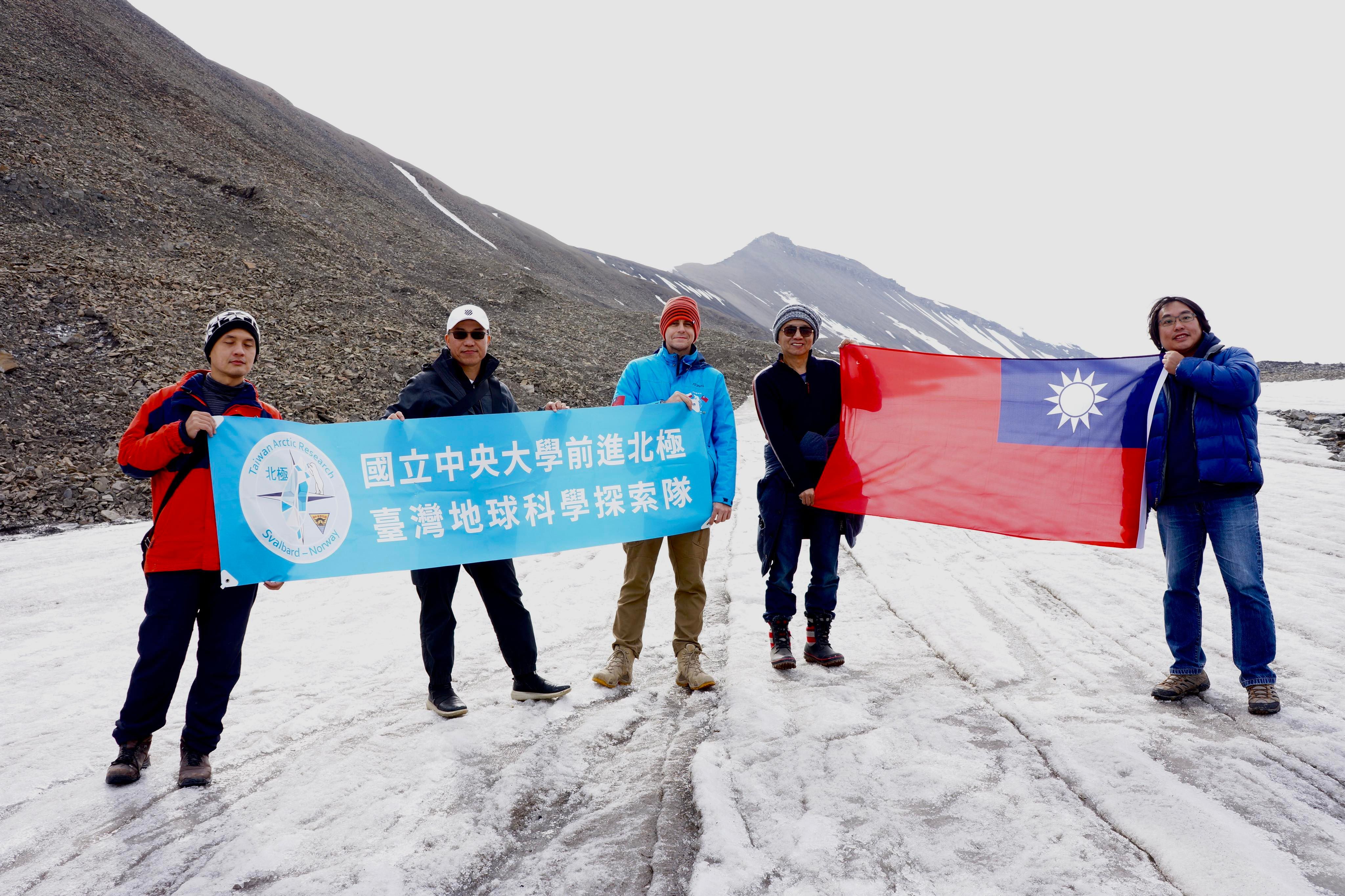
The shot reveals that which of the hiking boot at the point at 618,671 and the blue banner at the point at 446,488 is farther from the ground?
the blue banner at the point at 446,488

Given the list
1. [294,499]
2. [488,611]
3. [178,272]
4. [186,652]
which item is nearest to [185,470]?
[294,499]

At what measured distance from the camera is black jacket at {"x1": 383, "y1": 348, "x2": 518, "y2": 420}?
4.09 metres

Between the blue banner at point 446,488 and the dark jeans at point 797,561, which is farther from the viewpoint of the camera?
the dark jeans at point 797,561

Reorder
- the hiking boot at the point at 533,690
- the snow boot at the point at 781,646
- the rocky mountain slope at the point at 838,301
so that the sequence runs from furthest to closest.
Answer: the rocky mountain slope at the point at 838,301 → the snow boot at the point at 781,646 → the hiking boot at the point at 533,690

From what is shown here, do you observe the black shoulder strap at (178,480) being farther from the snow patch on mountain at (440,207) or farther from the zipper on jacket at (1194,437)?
the snow patch on mountain at (440,207)

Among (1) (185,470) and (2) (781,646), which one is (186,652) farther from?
(2) (781,646)

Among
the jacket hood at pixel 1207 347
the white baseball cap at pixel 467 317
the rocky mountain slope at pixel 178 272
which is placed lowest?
the jacket hood at pixel 1207 347

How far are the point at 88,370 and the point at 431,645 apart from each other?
1292 centimetres

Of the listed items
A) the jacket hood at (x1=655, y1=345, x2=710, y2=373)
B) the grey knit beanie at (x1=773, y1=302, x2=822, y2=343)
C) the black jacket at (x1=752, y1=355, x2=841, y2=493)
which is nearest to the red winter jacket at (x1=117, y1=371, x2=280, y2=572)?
the jacket hood at (x1=655, y1=345, x2=710, y2=373)

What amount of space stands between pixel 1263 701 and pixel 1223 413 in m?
1.51

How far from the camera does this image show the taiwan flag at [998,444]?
14.8 ft

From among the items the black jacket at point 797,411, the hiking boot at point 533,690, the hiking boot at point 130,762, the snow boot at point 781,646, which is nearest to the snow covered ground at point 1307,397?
the black jacket at point 797,411

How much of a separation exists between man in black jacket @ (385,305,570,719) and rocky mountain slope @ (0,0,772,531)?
7.74 m

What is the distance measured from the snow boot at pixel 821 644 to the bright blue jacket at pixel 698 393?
1.01 metres
